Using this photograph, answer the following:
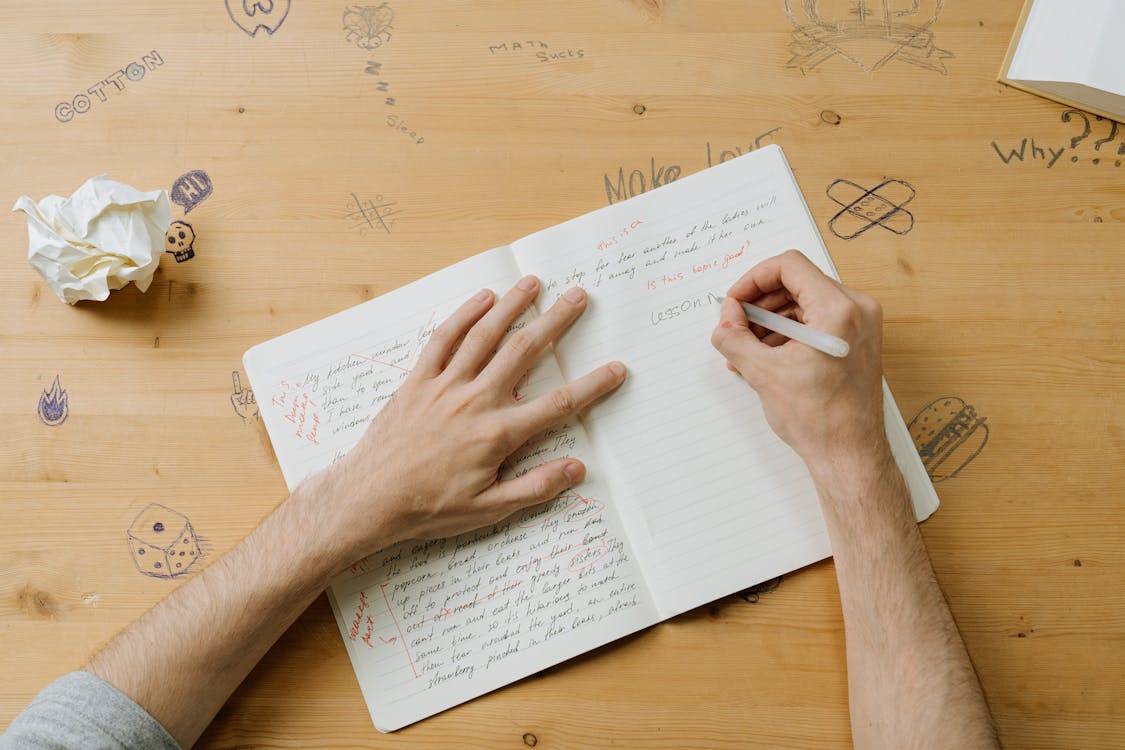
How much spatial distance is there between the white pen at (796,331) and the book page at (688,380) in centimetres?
5

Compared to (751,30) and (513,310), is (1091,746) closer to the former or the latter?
(513,310)

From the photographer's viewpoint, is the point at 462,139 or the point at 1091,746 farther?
the point at 462,139

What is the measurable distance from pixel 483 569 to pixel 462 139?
0.47 metres

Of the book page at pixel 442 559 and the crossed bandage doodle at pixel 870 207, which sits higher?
the crossed bandage doodle at pixel 870 207

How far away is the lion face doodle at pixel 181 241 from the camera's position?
2.79 feet

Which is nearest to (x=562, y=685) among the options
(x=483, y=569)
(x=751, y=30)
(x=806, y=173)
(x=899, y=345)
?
(x=483, y=569)

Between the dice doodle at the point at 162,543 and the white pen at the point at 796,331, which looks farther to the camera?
the dice doodle at the point at 162,543

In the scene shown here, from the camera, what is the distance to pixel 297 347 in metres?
0.82

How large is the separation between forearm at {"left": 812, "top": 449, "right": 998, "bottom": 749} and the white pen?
0.12 m

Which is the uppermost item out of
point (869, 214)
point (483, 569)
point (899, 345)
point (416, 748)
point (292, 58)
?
point (292, 58)

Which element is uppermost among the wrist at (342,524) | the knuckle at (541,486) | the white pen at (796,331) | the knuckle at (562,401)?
the white pen at (796,331)

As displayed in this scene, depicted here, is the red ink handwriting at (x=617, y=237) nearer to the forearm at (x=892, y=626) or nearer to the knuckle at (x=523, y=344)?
the knuckle at (x=523, y=344)

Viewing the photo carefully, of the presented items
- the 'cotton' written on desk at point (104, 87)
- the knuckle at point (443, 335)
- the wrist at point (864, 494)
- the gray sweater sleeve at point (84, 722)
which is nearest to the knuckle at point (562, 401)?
the knuckle at point (443, 335)

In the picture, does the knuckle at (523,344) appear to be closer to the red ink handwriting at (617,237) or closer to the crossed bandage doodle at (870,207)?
the red ink handwriting at (617,237)
